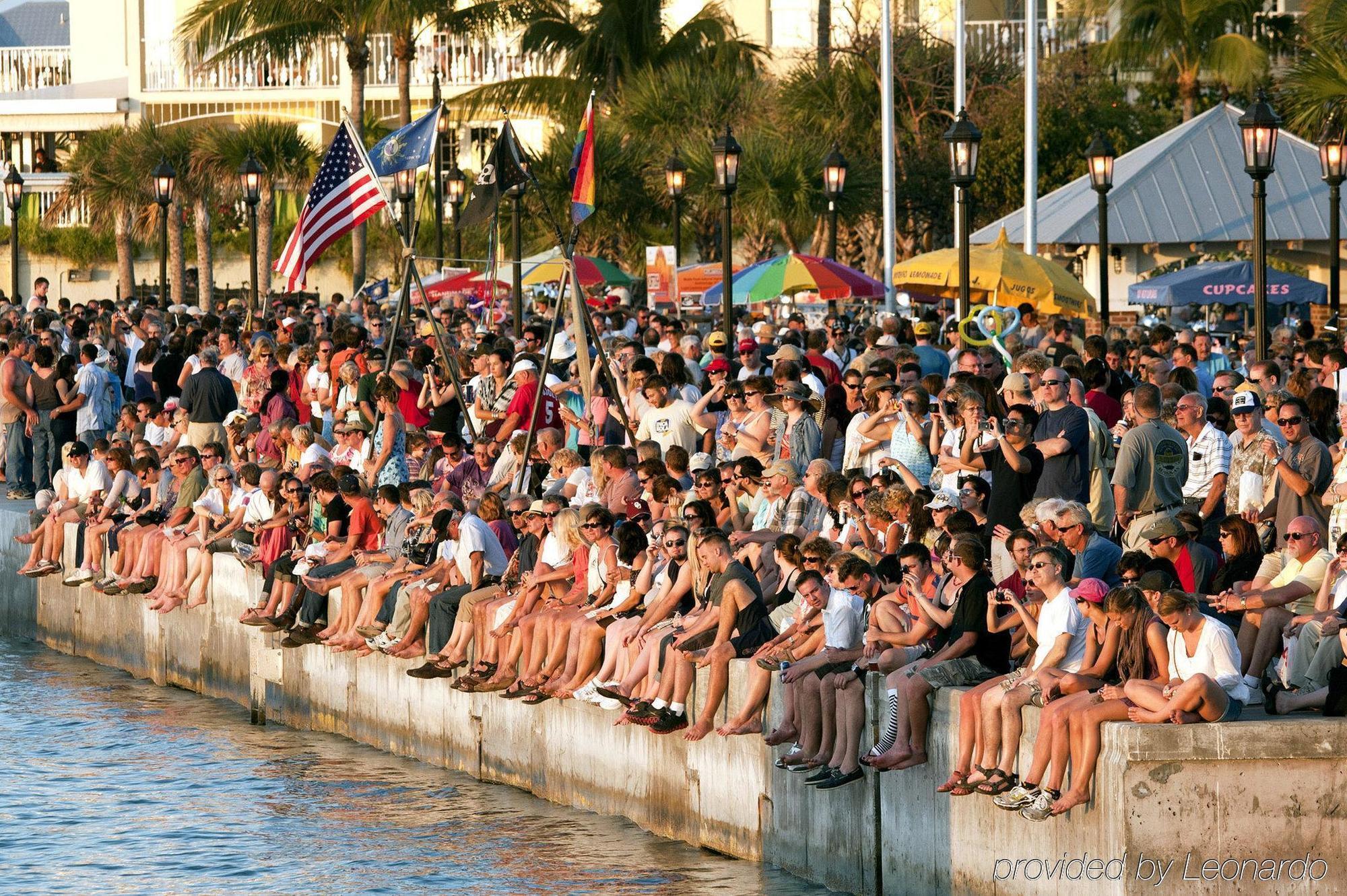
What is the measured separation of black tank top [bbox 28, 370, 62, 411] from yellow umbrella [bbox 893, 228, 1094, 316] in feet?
29.1

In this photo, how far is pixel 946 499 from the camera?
523 inches

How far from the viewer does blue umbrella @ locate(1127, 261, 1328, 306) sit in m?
28.3

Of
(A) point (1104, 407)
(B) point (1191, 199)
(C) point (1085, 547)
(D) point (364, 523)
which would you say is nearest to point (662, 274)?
(B) point (1191, 199)

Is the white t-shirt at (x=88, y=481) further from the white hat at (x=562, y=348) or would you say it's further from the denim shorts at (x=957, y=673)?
the denim shorts at (x=957, y=673)

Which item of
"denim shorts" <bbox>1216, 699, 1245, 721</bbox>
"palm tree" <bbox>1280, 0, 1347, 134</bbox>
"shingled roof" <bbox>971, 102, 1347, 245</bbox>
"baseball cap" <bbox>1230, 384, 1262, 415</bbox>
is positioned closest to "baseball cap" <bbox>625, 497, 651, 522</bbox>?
"baseball cap" <bbox>1230, 384, 1262, 415</bbox>

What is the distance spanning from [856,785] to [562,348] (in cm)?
957

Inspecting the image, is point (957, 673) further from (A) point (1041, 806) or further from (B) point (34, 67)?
(B) point (34, 67)

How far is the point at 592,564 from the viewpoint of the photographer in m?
13.7

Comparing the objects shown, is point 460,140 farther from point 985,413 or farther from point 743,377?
point 985,413

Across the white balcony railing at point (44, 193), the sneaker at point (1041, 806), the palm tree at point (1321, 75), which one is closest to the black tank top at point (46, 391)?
the sneaker at point (1041, 806)

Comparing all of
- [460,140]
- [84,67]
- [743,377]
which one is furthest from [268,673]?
[84,67]

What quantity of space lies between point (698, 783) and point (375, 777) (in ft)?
11.7

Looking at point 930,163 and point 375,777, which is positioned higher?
point 930,163

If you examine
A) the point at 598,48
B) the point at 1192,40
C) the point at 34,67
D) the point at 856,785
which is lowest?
the point at 856,785
